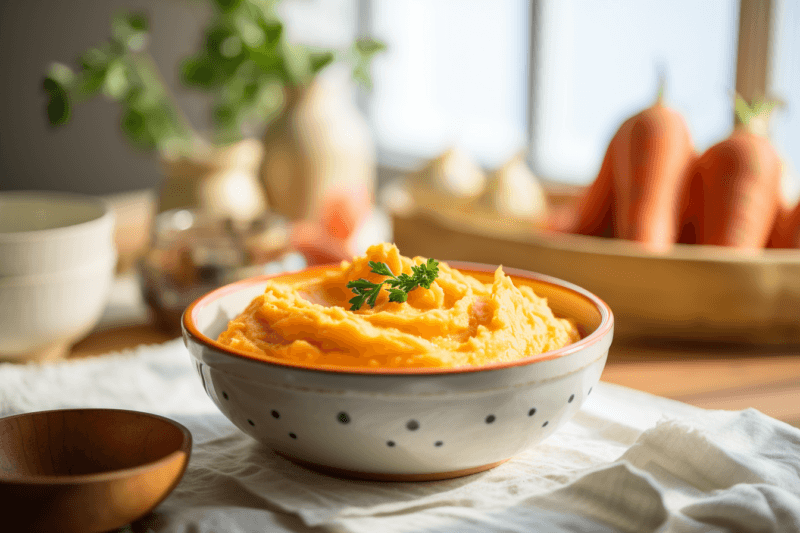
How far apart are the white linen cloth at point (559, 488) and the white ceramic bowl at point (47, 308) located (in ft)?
0.65

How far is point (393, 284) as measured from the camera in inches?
29.6

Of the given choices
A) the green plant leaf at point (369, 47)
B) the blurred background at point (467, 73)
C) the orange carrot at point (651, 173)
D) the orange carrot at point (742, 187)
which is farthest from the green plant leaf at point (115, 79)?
the orange carrot at point (742, 187)

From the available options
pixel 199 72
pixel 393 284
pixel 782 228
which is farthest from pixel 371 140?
pixel 393 284

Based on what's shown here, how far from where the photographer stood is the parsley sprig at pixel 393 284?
744 millimetres

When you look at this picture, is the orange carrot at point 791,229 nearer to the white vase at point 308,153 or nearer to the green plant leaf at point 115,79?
the white vase at point 308,153

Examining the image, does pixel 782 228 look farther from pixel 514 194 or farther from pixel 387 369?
pixel 387 369

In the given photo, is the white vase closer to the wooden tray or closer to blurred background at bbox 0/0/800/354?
blurred background at bbox 0/0/800/354

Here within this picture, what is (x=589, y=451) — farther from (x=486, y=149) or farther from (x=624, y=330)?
(x=486, y=149)

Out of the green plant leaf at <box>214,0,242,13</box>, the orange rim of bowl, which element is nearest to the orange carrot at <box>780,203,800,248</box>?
the orange rim of bowl

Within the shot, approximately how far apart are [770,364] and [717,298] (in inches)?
4.9

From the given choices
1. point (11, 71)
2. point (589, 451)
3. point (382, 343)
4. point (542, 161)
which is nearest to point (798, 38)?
point (542, 161)

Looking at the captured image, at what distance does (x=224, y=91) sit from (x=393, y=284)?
1.12 m

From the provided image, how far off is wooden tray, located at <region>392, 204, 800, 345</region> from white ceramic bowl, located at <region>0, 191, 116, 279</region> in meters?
0.62

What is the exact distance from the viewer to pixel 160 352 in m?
1.08
